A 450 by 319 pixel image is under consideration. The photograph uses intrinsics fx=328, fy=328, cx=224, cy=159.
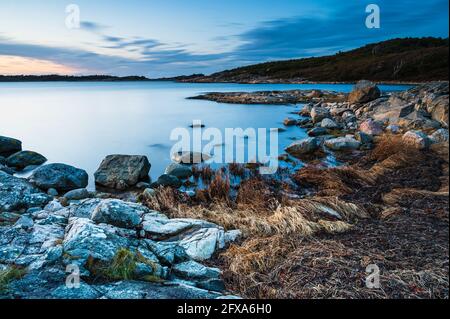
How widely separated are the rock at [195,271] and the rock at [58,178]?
22.8ft

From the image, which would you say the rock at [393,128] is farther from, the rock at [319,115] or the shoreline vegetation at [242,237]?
the rock at [319,115]

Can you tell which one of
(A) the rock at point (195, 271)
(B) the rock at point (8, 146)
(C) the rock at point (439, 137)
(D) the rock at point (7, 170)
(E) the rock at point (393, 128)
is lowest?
(A) the rock at point (195, 271)

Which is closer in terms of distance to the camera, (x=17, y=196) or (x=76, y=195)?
(x=17, y=196)

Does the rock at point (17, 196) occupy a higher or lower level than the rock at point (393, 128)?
lower

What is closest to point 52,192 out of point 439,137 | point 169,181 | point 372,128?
point 169,181

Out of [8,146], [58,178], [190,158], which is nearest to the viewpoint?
[58,178]

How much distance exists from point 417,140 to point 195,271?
9806 mm

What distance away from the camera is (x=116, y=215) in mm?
5535

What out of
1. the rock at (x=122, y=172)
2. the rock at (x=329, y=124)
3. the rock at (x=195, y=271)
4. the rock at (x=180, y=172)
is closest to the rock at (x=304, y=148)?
the rock at (x=180, y=172)

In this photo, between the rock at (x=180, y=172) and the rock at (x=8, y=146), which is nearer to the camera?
the rock at (x=180, y=172)

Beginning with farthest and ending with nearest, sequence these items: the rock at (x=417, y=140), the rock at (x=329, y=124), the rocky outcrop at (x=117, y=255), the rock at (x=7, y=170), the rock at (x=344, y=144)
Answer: the rock at (x=329, y=124) < the rock at (x=344, y=144) < the rock at (x=7, y=170) < the rock at (x=417, y=140) < the rocky outcrop at (x=117, y=255)

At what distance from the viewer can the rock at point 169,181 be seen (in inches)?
390

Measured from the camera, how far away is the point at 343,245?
14.8 feet

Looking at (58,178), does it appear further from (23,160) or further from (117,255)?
(117,255)
